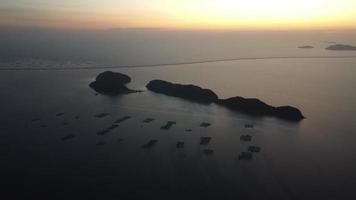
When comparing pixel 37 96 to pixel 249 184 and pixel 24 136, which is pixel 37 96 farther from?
pixel 249 184

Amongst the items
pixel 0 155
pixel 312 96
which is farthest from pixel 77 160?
pixel 312 96

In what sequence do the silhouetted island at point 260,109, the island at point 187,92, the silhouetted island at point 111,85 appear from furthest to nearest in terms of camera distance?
the silhouetted island at point 111,85 → the island at point 187,92 → the silhouetted island at point 260,109

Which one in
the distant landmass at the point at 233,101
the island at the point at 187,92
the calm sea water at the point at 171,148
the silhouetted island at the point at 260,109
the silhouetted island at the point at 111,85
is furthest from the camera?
the silhouetted island at the point at 111,85

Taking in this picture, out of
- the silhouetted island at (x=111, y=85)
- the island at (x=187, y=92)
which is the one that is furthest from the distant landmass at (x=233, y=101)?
the silhouetted island at (x=111, y=85)

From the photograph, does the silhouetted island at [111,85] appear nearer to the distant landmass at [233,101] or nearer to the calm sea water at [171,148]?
the calm sea water at [171,148]

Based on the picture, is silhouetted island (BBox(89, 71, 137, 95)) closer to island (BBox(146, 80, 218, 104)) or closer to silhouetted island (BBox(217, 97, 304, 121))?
island (BBox(146, 80, 218, 104))

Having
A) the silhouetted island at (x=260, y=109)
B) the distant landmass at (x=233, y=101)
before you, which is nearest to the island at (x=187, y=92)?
the distant landmass at (x=233, y=101)

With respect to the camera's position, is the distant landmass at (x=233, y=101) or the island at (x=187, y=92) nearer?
the distant landmass at (x=233, y=101)
